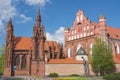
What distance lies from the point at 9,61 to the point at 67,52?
81.4 ft

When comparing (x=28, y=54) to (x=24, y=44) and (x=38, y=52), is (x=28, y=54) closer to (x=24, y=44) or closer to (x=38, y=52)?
(x=38, y=52)

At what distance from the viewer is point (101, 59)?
63.6 meters

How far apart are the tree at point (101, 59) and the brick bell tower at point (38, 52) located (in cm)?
1402

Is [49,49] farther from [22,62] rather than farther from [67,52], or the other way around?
[67,52]

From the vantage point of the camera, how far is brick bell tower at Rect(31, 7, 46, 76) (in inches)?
2404

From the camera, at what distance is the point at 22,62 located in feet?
213

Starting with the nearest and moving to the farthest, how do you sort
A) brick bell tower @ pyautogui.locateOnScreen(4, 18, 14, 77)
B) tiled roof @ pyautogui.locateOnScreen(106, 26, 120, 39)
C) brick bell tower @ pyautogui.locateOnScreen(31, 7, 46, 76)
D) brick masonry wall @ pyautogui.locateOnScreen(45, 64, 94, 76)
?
1. brick masonry wall @ pyautogui.locateOnScreen(45, 64, 94, 76)
2. brick bell tower @ pyautogui.locateOnScreen(31, 7, 46, 76)
3. brick bell tower @ pyautogui.locateOnScreen(4, 18, 14, 77)
4. tiled roof @ pyautogui.locateOnScreen(106, 26, 120, 39)

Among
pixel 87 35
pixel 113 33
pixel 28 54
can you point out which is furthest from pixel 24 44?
pixel 113 33

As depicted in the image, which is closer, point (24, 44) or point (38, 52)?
point (38, 52)

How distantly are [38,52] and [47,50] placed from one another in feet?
15.4

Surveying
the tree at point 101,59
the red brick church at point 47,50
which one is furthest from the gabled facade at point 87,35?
the tree at point 101,59

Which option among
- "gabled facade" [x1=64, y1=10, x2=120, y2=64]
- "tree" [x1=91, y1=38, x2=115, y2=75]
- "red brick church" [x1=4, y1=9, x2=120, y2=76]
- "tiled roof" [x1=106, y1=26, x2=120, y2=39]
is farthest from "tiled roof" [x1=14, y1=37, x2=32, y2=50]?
"tiled roof" [x1=106, y1=26, x2=120, y2=39]

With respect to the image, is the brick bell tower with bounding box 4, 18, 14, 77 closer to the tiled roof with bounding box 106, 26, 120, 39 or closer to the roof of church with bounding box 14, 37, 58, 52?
the roof of church with bounding box 14, 37, 58, 52

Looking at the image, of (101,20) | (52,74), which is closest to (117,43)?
(101,20)
